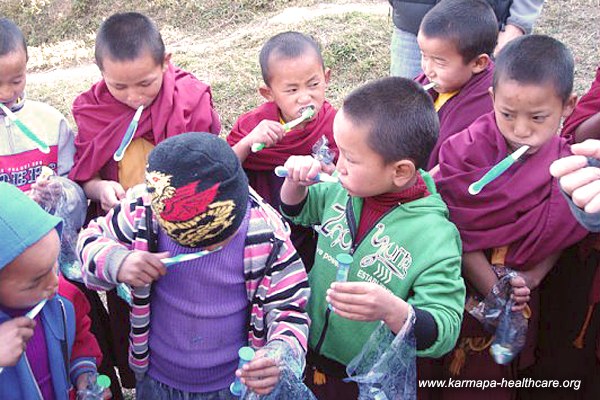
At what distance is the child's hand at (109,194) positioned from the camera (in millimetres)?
2416


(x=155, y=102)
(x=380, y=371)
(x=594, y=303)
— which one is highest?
(x=155, y=102)

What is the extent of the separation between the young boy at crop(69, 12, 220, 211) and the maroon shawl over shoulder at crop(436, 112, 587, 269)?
1178mm

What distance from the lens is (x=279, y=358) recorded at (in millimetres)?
1763

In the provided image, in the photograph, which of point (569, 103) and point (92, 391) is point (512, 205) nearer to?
point (569, 103)

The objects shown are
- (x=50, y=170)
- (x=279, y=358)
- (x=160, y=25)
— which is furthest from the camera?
(x=160, y=25)

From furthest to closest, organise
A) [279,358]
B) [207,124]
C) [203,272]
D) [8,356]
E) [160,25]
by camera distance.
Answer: [160,25]
[207,124]
[203,272]
[279,358]
[8,356]

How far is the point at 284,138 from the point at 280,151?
0.20ft

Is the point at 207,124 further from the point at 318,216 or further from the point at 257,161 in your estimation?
the point at 318,216

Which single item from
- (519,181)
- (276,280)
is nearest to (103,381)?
(276,280)

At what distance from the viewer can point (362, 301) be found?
170 centimetres

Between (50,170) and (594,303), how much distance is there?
2.23 m

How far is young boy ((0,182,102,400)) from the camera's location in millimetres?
1581

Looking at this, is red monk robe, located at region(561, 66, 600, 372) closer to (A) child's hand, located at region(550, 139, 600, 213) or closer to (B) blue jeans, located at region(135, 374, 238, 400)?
(A) child's hand, located at region(550, 139, 600, 213)

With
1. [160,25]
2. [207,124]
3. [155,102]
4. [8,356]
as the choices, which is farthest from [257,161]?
[160,25]
